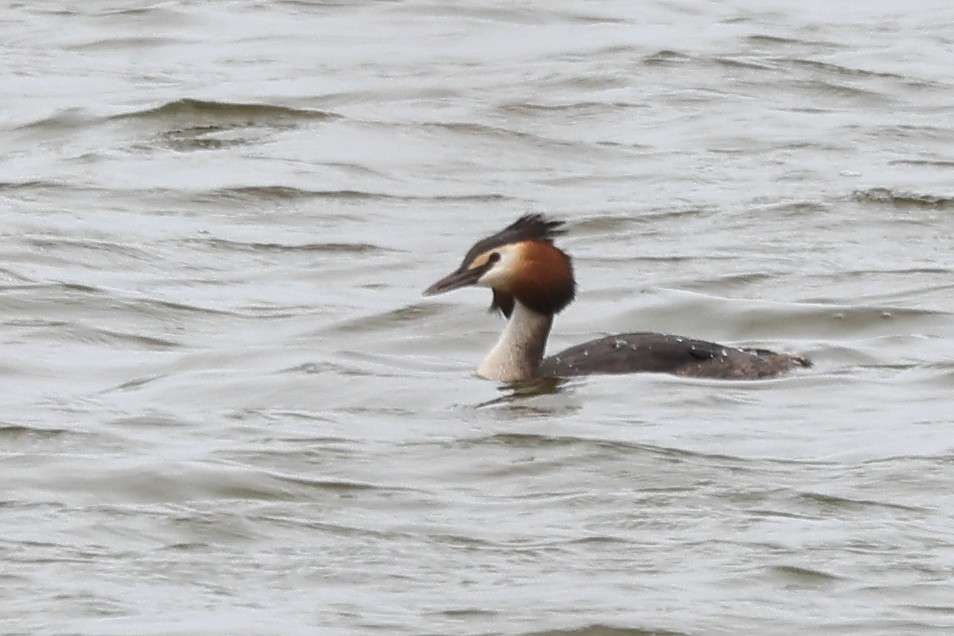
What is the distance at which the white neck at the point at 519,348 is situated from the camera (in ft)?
38.9

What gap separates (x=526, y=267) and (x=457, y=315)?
1.81 m

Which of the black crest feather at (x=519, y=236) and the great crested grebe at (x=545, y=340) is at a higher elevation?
the black crest feather at (x=519, y=236)

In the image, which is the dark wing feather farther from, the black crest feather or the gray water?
the black crest feather

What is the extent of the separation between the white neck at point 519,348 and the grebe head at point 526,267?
57 millimetres

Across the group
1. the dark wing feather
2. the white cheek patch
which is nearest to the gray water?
the dark wing feather

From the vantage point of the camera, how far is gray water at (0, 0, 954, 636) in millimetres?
8289

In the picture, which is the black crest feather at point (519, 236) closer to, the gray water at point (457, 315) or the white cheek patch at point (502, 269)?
the white cheek patch at point (502, 269)

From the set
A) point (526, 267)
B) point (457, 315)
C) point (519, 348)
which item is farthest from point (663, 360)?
point (457, 315)

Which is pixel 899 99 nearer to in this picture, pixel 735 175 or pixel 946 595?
pixel 735 175

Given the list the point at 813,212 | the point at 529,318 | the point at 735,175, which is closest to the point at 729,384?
the point at 529,318

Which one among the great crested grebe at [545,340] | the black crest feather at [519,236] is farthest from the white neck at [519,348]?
the black crest feather at [519,236]

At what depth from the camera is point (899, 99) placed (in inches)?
819

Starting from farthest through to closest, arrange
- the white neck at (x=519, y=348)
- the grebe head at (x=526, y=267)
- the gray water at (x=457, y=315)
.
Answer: the grebe head at (x=526, y=267) < the white neck at (x=519, y=348) < the gray water at (x=457, y=315)

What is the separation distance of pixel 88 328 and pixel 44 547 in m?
4.66
